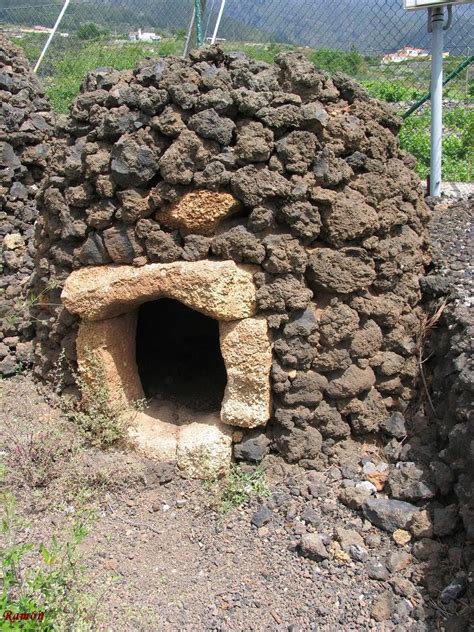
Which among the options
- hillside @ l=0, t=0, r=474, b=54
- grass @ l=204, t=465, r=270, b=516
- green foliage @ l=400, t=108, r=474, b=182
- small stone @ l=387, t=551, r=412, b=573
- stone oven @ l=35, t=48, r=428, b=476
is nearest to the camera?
small stone @ l=387, t=551, r=412, b=573

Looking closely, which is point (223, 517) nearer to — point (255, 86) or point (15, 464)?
point (15, 464)

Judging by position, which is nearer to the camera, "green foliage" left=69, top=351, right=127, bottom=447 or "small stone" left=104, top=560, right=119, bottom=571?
"small stone" left=104, top=560, right=119, bottom=571

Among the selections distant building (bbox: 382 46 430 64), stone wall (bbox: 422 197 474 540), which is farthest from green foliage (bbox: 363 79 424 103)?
stone wall (bbox: 422 197 474 540)

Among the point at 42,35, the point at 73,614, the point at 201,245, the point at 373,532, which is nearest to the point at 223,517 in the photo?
the point at 373,532

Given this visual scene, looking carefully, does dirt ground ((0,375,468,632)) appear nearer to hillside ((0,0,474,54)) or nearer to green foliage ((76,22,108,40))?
hillside ((0,0,474,54))

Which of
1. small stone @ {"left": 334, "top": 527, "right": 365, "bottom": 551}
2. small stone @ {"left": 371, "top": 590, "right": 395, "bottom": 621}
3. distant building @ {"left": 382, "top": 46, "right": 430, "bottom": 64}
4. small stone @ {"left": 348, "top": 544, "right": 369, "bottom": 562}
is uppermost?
distant building @ {"left": 382, "top": 46, "right": 430, "bottom": 64}

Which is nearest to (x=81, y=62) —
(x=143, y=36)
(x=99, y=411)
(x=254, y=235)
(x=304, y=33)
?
(x=143, y=36)

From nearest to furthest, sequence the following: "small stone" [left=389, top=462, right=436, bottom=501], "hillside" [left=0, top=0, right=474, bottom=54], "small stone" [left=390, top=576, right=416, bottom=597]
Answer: "small stone" [left=390, top=576, right=416, bottom=597] → "small stone" [left=389, top=462, right=436, bottom=501] → "hillside" [left=0, top=0, right=474, bottom=54]

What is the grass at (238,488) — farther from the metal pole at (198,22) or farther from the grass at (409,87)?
the metal pole at (198,22)

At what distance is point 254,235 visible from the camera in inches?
132

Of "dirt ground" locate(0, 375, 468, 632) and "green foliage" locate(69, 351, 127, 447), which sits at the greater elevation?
"green foliage" locate(69, 351, 127, 447)

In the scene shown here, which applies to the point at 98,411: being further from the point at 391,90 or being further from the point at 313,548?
the point at 391,90

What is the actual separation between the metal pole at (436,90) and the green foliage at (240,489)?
2.49 meters

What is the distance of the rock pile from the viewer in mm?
4527
